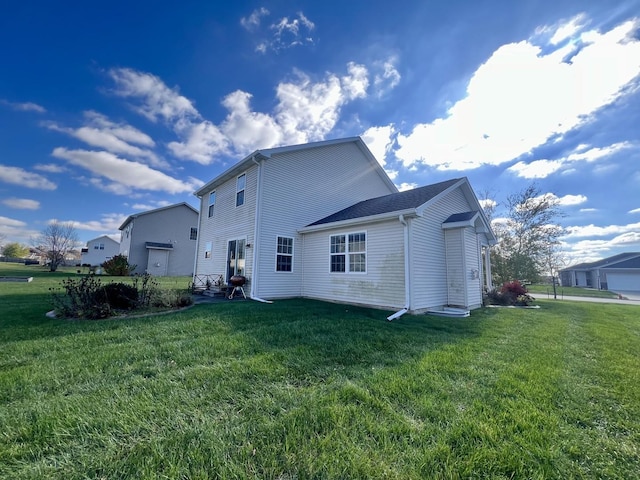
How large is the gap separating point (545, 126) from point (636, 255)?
111 ft

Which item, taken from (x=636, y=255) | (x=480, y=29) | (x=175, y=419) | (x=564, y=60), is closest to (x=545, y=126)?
(x=564, y=60)

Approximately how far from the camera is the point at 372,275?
893 centimetres

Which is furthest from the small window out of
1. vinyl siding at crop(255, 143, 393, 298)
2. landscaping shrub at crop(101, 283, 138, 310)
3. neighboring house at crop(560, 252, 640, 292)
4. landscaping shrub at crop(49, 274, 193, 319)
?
neighboring house at crop(560, 252, 640, 292)

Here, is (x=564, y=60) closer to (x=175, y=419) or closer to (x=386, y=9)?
(x=386, y=9)

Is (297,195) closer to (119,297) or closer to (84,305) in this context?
(119,297)

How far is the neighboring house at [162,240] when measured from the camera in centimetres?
2508

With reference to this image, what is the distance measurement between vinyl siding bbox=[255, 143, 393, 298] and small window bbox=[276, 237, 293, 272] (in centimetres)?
18

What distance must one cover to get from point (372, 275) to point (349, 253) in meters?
1.24

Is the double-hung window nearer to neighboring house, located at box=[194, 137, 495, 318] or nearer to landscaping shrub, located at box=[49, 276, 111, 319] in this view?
neighboring house, located at box=[194, 137, 495, 318]

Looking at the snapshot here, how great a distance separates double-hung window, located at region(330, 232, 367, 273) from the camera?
30.6ft

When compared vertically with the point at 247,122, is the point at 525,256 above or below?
below

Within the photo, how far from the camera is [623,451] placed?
2.13 m

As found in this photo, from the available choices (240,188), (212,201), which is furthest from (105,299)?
(212,201)

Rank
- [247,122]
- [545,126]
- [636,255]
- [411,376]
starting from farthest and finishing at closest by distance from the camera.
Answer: [636,255]
[247,122]
[545,126]
[411,376]
